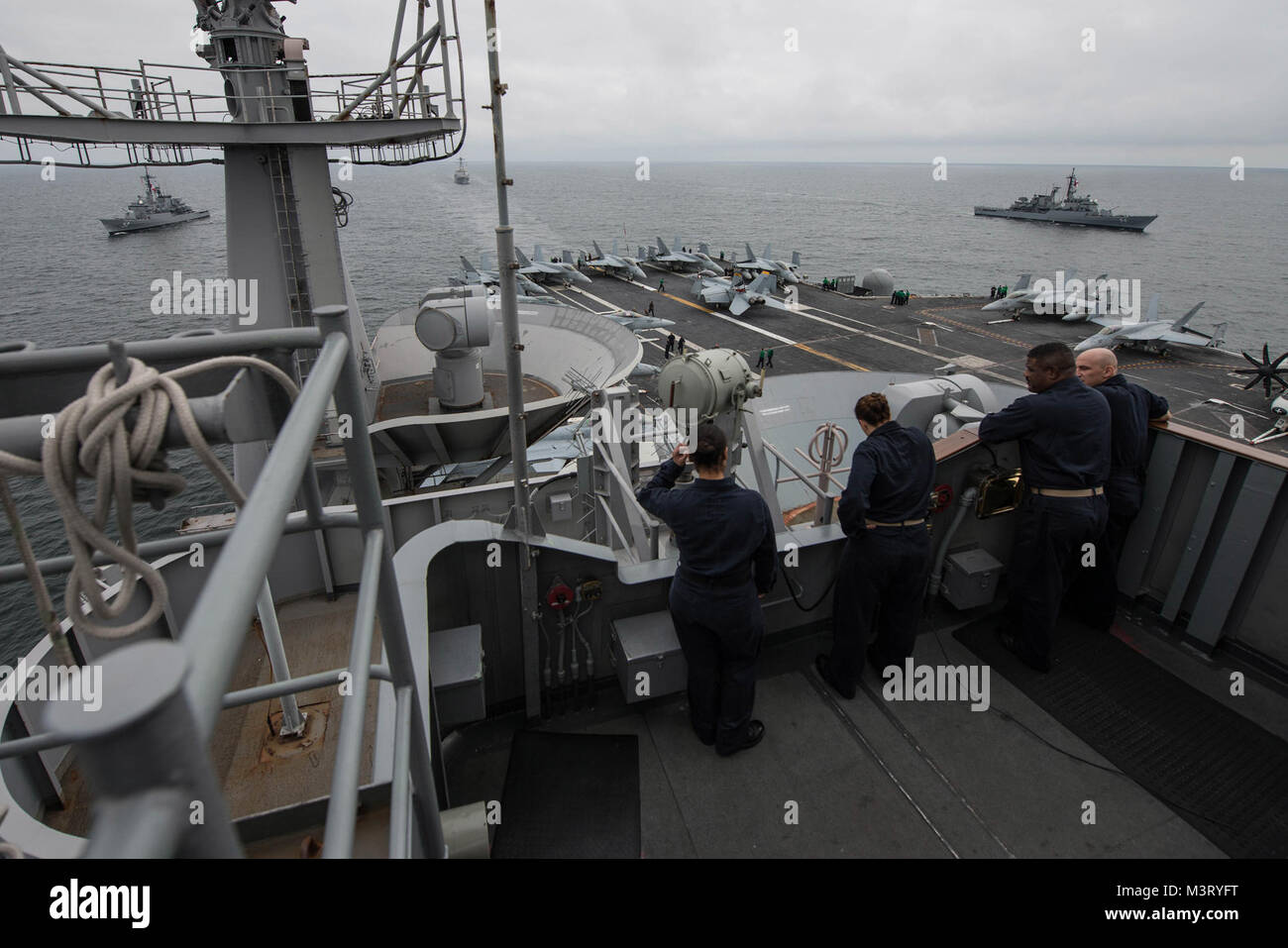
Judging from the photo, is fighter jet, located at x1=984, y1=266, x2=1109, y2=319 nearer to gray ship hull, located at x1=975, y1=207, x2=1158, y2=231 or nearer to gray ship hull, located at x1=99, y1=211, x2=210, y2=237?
gray ship hull, located at x1=975, y1=207, x2=1158, y2=231

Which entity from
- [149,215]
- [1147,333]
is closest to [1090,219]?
[1147,333]

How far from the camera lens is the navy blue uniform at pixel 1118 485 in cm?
522

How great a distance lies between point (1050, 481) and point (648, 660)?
325 cm

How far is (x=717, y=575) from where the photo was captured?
4.04 m

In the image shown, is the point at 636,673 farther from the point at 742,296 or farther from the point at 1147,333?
the point at 1147,333

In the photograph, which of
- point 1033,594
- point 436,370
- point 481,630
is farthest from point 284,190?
point 1033,594

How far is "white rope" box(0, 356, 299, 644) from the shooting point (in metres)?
1.23

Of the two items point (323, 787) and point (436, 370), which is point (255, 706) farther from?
point (436, 370)

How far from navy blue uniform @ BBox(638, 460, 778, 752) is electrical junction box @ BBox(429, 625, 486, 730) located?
132 cm

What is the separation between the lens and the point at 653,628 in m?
4.89

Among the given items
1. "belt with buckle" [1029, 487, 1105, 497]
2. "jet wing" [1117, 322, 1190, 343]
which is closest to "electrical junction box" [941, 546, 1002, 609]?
"belt with buckle" [1029, 487, 1105, 497]

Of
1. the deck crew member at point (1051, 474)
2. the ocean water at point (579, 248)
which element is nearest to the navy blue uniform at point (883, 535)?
the deck crew member at point (1051, 474)

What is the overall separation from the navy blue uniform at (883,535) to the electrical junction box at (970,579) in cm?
99

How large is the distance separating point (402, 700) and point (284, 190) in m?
9.97
